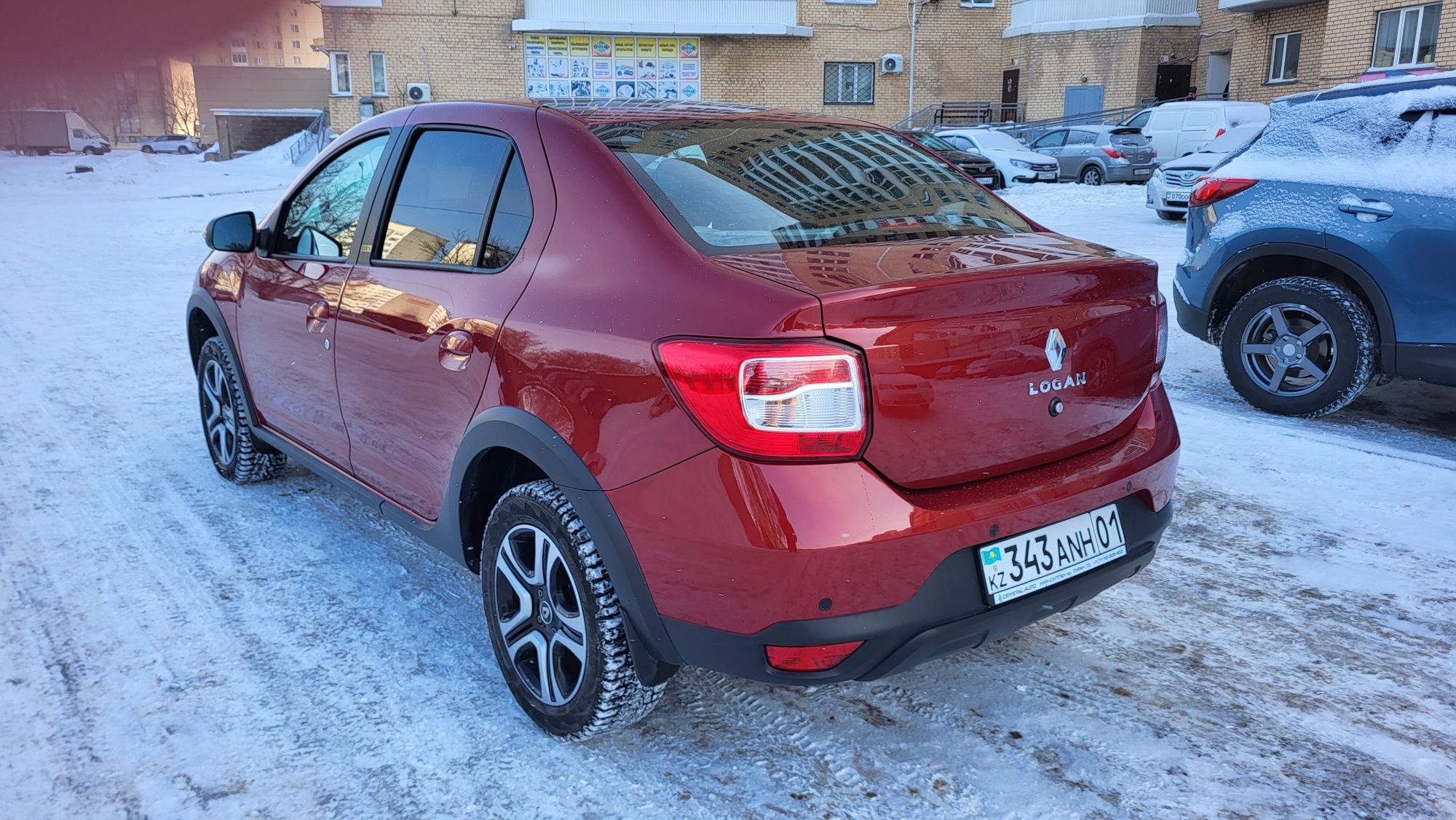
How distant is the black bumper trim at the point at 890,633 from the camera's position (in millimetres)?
2180

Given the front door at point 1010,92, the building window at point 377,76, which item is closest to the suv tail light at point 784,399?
the building window at point 377,76

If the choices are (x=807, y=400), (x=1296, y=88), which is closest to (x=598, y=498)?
(x=807, y=400)

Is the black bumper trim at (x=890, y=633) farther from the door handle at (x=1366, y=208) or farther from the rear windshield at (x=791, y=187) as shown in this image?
the door handle at (x=1366, y=208)

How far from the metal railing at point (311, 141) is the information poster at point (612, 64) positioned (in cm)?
673

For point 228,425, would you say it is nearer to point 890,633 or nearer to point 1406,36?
point 890,633

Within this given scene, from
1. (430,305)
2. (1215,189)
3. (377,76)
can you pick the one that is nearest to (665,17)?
(377,76)

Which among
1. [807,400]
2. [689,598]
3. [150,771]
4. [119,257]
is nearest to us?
[807,400]

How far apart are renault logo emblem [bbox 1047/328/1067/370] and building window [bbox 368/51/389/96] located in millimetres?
34409

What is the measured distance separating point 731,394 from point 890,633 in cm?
61

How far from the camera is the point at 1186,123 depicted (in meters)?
22.7

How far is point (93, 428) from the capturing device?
545 centimetres

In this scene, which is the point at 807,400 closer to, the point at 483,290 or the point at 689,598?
the point at 689,598

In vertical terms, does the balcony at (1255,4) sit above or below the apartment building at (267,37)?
above

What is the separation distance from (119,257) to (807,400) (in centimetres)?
1265
